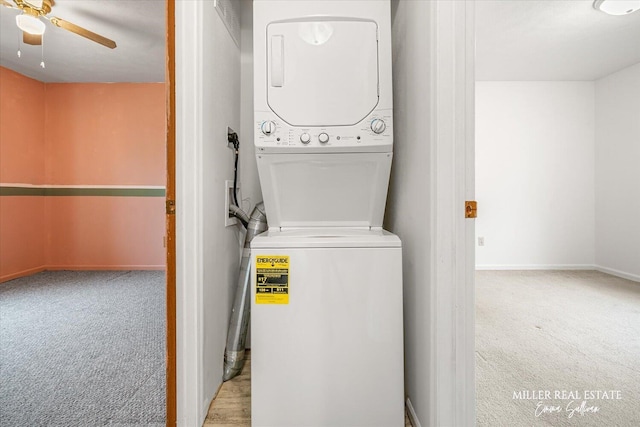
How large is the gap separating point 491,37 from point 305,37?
273cm

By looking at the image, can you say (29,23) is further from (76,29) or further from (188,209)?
(188,209)

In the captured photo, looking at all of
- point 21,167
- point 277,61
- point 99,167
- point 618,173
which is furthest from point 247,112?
point 618,173

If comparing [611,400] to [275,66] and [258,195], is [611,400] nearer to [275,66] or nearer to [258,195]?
[258,195]

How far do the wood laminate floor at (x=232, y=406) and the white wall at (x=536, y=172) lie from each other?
3.75 metres

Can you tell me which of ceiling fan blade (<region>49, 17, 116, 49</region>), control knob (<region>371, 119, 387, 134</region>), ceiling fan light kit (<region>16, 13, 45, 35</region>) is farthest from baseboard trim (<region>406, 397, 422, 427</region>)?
ceiling fan light kit (<region>16, 13, 45, 35</region>)

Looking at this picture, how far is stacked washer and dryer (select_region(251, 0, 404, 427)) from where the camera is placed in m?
1.15

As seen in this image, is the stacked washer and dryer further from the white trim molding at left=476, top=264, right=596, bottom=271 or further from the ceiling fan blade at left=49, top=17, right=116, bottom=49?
the white trim molding at left=476, top=264, right=596, bottom=271

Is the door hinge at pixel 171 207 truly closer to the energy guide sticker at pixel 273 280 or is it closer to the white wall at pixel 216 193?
the white wall at pixel 216 193

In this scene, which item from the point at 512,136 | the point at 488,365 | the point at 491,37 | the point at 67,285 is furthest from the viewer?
the point at 512,136

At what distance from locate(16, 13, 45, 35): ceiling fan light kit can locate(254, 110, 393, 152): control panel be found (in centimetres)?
247

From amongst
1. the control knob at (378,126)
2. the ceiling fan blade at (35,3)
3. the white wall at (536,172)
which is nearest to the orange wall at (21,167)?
the ceiling fan blade at (35,3)

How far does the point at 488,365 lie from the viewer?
179 centimetres

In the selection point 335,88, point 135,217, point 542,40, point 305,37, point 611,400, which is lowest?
point 611,400

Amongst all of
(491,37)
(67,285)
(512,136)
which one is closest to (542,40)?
(491,37)
